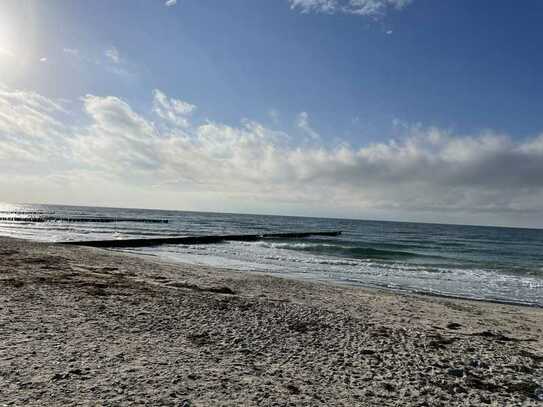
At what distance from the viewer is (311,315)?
29.1 ft

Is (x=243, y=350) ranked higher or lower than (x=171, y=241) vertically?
higher

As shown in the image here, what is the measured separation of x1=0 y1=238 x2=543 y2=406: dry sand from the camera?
461 cm

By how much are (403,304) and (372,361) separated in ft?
20.6

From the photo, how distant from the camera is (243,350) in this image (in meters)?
6.15

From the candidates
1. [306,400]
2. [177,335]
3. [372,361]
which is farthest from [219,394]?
[372,361]

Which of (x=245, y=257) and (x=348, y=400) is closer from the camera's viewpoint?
(x=348, y=400)

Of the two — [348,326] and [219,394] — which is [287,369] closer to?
[219,394]

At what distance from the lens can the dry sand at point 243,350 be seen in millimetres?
4605

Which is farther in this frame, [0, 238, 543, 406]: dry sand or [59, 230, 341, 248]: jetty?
[59, 230, 341, 248]: jetty

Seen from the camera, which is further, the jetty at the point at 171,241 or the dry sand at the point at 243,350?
the jetty at the point at 171,241

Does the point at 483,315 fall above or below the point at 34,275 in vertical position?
below

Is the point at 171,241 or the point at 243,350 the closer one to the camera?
the point at 243,350

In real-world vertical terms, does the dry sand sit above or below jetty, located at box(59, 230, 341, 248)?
above

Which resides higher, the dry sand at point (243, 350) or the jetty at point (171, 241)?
the dry sand at point (243, 350)
